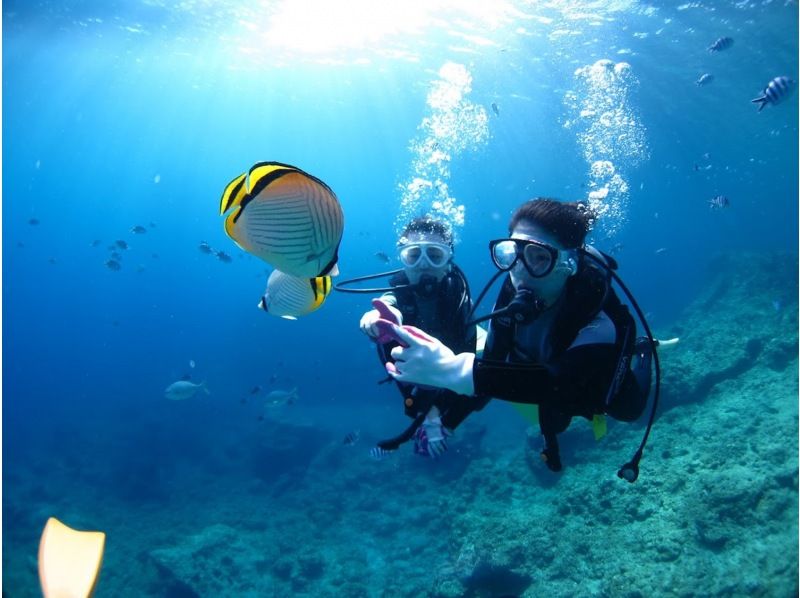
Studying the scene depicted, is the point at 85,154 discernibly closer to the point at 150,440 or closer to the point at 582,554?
the point at 150,440

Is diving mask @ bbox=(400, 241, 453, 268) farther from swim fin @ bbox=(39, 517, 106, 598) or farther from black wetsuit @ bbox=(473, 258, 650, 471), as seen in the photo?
swim fin @ bbox=(39, 517, 106, 598)

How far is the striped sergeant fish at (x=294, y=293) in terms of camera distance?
1.75 meters

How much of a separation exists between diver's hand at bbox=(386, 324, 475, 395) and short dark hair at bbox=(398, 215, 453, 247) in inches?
93.5

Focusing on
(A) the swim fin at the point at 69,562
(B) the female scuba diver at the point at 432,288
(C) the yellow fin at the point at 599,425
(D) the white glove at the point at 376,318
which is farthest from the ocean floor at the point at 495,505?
(A) the swim fin at the point at 69,562

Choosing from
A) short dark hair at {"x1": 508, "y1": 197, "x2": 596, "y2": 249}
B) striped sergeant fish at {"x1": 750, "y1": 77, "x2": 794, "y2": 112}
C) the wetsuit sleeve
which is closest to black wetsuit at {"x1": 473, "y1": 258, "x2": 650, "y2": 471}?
the wetsuit sleeve

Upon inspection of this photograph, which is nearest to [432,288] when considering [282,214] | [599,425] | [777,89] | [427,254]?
[427,254]

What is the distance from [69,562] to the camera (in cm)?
157

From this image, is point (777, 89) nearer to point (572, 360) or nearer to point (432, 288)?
point (432, 288)

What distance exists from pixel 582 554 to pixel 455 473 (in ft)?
21.2

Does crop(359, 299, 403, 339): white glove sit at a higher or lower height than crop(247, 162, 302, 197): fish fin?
lower

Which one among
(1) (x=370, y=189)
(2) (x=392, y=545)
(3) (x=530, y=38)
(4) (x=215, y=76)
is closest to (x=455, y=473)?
(2) (x=392, y=545)

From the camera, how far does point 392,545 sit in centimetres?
1198

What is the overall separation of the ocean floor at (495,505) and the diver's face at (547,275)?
606 cm

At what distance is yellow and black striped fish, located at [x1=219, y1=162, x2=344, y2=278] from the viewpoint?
1.37m
